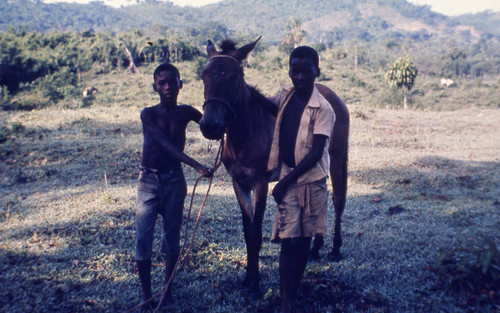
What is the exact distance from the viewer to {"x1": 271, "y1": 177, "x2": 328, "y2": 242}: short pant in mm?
2729

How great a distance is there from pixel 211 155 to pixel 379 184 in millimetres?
4593

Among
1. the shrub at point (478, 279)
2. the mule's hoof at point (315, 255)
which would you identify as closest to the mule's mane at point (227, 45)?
the mule's hoof at point (315, 255)

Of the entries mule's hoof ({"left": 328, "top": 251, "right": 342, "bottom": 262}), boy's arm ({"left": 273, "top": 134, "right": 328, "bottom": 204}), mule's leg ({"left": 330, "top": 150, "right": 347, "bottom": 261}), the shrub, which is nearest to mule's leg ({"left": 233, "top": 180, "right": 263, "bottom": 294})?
boy's arm ({"left": 273, "top": 134, "right": 328, "bottom": 204})

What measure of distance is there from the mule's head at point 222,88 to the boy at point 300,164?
0.41 metres

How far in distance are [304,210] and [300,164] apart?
379 millimetres

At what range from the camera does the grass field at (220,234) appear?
3336mm

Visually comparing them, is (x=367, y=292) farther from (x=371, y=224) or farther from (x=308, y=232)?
(x=371, y=224)

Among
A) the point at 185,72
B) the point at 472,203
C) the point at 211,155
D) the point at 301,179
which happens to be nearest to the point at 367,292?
the point at 301,179

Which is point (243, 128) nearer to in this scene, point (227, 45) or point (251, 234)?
point (227, 45)

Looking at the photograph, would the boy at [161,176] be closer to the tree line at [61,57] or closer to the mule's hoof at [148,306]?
the mule's hoof at [148,306]

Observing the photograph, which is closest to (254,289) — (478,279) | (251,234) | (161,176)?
(251,234)

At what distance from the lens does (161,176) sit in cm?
308

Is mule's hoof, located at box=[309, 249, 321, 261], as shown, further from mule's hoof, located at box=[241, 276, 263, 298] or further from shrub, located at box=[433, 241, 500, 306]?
shrub, located at box=[433, 241, 500, 306]

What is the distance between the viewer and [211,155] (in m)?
9.96
